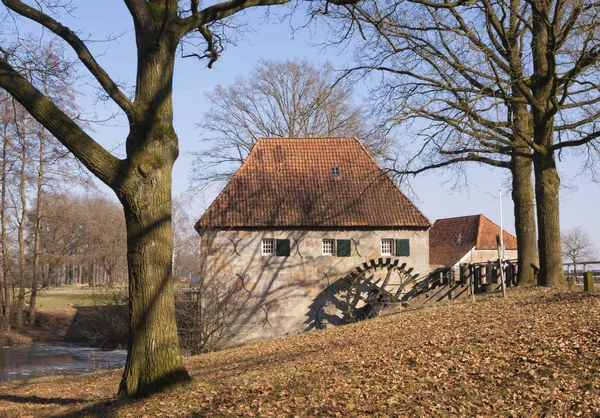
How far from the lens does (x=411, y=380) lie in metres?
8.77

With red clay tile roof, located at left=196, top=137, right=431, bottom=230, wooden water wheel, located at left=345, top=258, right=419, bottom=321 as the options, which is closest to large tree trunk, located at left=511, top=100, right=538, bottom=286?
wooden water wheel, located at left=345, top=258, right=419, bottom=321

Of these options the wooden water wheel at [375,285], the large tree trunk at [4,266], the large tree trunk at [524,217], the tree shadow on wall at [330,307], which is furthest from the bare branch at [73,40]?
the large tree trunk at [4,266]

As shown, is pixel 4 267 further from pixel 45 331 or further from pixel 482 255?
pixel 482 255

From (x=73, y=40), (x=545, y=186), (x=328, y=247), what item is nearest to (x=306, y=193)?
(x=328, y=247)

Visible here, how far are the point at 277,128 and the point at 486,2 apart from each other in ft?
76.6

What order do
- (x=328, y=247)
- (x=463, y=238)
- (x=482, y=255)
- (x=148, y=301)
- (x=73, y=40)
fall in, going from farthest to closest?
(x=463, y=238)
(x=482, y=255)
(x=328, y=247)
(x=73, y=40)
(x=148, y=301)

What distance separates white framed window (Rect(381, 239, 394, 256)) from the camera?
27.9m

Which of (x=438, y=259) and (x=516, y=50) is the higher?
(x=516, y=50)

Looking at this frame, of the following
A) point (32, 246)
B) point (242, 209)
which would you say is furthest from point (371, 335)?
point (32, 246)

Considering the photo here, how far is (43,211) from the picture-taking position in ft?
116

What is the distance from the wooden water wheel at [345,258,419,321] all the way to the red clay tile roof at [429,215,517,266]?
22.8 metres

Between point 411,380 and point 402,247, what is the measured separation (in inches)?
754

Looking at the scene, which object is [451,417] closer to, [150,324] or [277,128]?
[150,324]

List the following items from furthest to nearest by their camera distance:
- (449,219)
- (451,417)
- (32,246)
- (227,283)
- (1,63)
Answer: (449,219) → (32,246) → (227,283) → (1,63) → (451,417)
